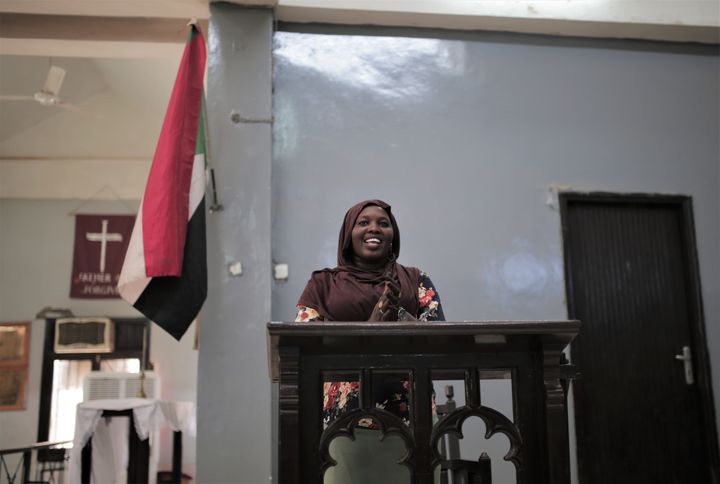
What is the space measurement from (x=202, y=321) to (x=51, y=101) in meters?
5.07

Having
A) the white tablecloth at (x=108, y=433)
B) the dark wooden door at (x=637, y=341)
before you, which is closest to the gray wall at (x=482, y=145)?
the dark wooden door at (x=637, y=341)

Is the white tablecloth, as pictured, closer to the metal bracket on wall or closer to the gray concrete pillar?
the gray concrete pillar

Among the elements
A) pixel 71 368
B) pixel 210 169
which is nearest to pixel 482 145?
pixel 210 169

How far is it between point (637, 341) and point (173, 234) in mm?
2885

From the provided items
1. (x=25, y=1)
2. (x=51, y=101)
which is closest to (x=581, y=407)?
(x=25, y=1)

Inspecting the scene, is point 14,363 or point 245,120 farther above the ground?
point 245,120

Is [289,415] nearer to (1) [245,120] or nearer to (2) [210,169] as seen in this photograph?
(2) [210,169]

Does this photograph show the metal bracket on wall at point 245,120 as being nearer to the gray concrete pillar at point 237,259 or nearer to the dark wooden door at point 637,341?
the gray concrete pillar at point 237,259

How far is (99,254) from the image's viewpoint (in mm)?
10164

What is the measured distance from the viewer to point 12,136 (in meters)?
10.2

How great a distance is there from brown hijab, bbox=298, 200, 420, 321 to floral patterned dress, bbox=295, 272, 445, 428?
5 cm

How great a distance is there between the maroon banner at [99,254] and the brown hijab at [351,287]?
816cm

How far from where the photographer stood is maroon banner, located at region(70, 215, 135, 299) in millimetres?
10086

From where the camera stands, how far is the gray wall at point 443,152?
397cm
